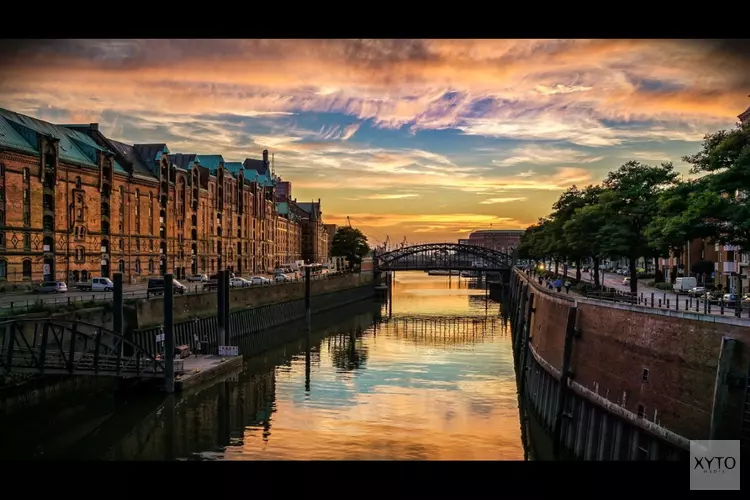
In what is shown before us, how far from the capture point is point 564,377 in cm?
2139

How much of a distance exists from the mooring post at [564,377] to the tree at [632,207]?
41.6ft

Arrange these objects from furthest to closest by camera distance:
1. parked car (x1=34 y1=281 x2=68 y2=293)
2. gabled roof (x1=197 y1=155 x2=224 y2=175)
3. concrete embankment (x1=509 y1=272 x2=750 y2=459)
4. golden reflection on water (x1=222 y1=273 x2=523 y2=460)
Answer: gabled roof (x1=197 y1=155 x2=224 y2=175)
parked car (x1=34 y1=281 x2=68 y2=293)
golden reflection on water (x1=222 y1=273 x2=523 y2=460)
concrete embankment (x1=509 y1=272 x2=750 y2=459)

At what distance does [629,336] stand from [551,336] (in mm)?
8446

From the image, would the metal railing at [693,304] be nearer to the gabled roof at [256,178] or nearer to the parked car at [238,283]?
the parked car at [238,283]

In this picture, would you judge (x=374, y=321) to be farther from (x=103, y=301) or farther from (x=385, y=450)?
(x=385, y=450)

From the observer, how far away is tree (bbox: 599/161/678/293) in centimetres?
3444

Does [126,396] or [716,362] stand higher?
[716,362]

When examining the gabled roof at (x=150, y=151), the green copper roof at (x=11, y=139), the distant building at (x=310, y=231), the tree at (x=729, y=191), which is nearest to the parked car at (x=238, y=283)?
the gabled roof at (x=150, y=151)

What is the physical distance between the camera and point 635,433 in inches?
643

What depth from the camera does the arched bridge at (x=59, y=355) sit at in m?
22.8

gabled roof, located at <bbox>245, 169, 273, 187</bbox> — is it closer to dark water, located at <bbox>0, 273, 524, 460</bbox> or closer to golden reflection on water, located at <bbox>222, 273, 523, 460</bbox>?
golden reflection on water, located at <bbox>222, 273, 523, 460</bbox>

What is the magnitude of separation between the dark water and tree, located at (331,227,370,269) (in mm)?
63173

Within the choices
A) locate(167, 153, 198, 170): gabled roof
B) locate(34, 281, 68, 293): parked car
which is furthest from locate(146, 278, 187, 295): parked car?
locate(167, 153, 198, 170): gabled roof

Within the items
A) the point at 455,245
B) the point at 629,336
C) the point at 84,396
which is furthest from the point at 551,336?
the point at 455,245
